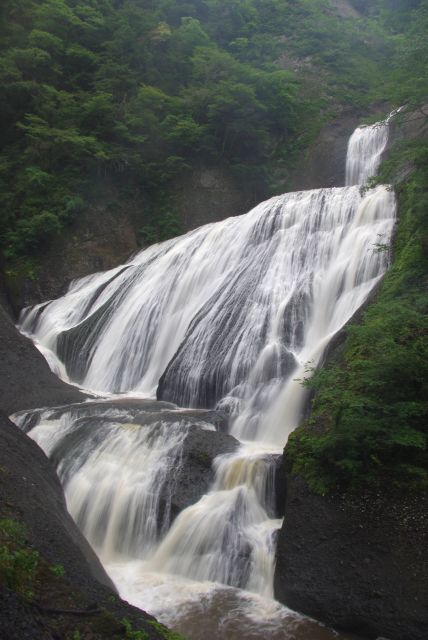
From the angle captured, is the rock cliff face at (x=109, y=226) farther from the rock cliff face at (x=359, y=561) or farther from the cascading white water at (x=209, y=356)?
the rock cliff face at (x=359, y=561)

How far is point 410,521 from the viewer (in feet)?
21.9

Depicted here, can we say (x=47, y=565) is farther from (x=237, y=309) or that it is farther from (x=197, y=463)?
(x=237, y=309)

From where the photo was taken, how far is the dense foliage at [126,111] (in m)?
25.2

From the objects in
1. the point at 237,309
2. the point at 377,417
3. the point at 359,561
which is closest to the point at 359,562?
the point at 359,561

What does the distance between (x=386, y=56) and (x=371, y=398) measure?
35045 millimetres

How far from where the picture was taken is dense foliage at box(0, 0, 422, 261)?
25.2 metres

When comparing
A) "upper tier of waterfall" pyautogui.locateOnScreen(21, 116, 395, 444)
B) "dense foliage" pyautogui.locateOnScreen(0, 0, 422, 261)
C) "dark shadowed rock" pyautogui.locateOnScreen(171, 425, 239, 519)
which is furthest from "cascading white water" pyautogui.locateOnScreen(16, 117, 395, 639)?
"dense foliage" pyautogui.locateOnScreen(0, 0, 422, 261)

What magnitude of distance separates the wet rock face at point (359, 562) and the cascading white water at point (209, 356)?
45 centimetres

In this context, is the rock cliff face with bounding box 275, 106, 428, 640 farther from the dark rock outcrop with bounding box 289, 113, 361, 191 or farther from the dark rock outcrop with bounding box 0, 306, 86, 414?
the dark rock outcrop with bounding box 289, 113, 361, 191

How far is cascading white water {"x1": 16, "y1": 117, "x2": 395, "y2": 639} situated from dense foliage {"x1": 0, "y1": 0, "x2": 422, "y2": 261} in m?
5.00

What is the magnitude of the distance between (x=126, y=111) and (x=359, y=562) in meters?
24.9

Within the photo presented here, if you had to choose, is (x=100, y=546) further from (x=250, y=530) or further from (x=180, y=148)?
(x=180, y=148)

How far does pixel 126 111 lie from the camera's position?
89.3ft

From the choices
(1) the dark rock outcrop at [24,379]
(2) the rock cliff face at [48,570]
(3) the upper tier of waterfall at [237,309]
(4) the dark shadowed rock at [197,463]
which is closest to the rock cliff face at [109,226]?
(3) the upper tier of waterfall at [237,309]
